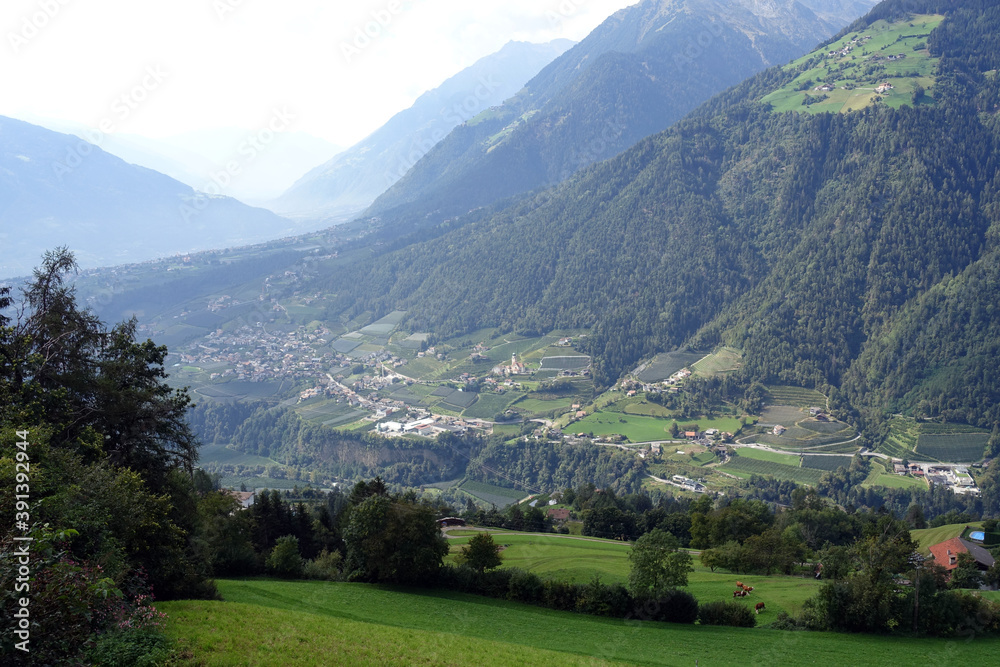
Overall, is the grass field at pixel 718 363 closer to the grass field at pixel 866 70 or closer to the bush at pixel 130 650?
the grass field at pixel 866 70

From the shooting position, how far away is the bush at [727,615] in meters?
26.6

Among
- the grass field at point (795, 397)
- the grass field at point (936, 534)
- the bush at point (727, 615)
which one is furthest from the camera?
the grass field at point (795, 397)

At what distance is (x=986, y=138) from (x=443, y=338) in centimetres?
12901

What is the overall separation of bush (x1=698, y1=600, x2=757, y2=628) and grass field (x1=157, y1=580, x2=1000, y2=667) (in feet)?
4.20

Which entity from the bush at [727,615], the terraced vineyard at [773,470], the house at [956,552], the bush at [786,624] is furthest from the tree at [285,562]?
the terraced vineyard at [773,470]

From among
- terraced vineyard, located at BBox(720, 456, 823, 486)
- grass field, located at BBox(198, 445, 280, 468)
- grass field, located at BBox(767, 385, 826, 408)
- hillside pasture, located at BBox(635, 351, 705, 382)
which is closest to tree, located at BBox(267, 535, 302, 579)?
terraced vineyard, located at BBox(720, 456, 823, 486)

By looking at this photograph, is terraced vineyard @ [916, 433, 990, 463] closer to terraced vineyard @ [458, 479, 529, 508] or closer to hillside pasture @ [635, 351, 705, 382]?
hillside pasture @ [635, 351, 705, 382]

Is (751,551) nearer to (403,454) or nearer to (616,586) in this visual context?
(616,586)

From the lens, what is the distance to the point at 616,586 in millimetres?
27688

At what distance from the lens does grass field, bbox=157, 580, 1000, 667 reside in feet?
47.9

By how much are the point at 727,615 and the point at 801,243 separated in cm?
12363

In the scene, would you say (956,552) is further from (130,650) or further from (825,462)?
(130,650)

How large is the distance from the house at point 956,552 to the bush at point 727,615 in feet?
68.5

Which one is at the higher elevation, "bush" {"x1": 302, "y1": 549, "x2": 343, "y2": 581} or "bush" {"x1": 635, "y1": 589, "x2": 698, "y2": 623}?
"bush" {"x1": 302, "y1": 549, "x2": 343, "y2": 581}
